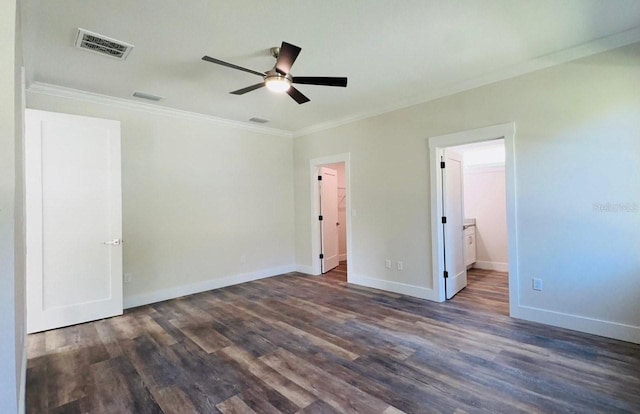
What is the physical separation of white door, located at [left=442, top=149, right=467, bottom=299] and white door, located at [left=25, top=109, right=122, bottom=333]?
432cm

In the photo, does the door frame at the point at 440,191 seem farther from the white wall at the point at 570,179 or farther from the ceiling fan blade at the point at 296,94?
the ceiling fan blade at the point at 296,94

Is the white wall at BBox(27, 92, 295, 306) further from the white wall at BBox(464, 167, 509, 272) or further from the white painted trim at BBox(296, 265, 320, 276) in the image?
the white wall at BBox(464, 167, 509, 272)

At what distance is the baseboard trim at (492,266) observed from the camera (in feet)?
18.8

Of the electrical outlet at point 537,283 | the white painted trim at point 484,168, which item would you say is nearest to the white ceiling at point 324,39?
the electrical outlet at point 537,283

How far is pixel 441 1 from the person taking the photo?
7.16 ft

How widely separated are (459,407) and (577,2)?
3083mm

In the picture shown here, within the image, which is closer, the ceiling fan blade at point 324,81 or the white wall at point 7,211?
the white wall at point 7,211

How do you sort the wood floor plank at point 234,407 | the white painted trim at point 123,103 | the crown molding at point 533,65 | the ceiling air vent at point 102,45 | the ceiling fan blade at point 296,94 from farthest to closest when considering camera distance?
1. the white painted trim at point 123,103
2. the ceiling fan blade at point 296,94
3. the crown molding at point 533,65
4. the ceiling air vent at point 102,45
5. the wood floor plank at point 234,407

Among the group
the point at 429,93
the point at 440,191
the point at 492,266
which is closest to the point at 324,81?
the point at 429,93

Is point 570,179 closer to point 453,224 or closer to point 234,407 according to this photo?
point 453,224

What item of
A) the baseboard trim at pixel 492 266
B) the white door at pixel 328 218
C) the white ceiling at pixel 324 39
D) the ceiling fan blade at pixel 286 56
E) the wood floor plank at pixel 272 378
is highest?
the white ceiling at pixel 324 39

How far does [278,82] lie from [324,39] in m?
0.57

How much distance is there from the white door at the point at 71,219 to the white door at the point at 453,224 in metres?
4.32

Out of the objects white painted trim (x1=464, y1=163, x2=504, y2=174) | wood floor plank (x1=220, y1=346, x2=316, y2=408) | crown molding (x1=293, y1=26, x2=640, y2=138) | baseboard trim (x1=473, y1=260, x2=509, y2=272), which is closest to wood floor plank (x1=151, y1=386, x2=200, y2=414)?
wood floor plank (x1=220, y1=346, x2=316, y2=408)
